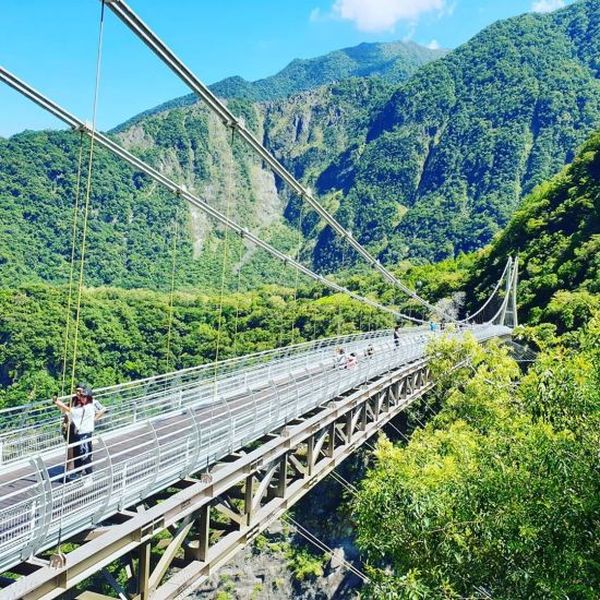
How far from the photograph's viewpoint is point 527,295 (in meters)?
49.2

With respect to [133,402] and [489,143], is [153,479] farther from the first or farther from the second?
[489,143]

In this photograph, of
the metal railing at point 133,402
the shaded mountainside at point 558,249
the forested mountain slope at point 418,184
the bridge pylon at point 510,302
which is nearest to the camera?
the metal railing at point 133,402

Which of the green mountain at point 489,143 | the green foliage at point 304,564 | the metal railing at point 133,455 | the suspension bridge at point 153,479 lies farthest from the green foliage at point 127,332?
the green mountain at point 489,143

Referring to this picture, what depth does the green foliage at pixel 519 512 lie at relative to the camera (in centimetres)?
621

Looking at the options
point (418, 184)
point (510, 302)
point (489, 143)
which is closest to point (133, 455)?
point (510, 302)

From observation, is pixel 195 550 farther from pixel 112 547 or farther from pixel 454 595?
pixel 454 595

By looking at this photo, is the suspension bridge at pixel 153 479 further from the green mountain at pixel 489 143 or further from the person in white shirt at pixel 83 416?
the green mountain at pixel 489 143

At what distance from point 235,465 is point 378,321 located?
178 feet

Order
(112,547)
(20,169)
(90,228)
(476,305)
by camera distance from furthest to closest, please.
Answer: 1. (90,228)
2. (20,169)
3. (476,305)
4. (112,547)

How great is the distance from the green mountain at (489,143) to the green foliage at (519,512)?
438 ft

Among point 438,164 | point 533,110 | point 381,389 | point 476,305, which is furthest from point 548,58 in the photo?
point 381,389

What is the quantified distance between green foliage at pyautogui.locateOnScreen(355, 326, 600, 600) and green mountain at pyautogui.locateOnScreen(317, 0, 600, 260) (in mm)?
133400

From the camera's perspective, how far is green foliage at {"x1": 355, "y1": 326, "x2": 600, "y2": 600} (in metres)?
6.21

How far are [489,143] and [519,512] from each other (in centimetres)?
17316
